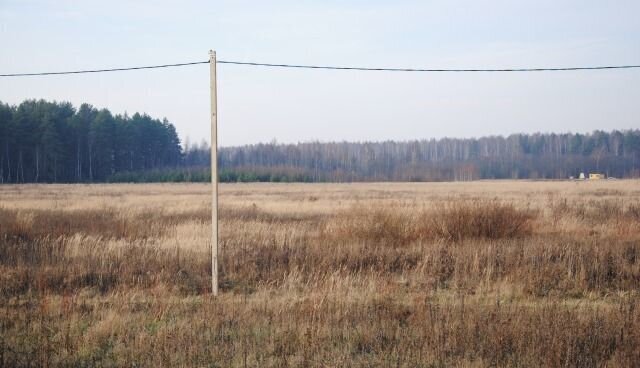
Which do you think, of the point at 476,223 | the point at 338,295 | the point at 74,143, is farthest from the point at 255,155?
the point at 338,295

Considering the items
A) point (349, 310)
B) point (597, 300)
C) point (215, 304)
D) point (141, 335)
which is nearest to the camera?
point (141, 335)

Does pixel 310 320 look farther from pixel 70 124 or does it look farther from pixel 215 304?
pixel 70 124

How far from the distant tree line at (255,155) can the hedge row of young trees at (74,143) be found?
5.6 inches

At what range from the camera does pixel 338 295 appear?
8.19 m

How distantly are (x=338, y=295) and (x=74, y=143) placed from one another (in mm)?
79909

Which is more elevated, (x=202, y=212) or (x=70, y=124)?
(x=70, y=124)

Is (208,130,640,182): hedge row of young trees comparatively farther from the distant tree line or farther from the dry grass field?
the dry grass field

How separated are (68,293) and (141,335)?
11.2 feet

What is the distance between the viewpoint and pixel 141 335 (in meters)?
6.25

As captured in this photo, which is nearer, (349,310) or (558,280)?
(349,310)

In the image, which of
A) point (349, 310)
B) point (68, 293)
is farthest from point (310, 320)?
point (68, 293)

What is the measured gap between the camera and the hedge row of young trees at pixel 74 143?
70.4 meters

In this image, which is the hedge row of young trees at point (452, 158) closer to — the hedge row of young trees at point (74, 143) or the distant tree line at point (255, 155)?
the distant tree line at point (255, 155)

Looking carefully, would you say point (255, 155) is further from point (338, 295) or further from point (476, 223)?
point (338, 295)
